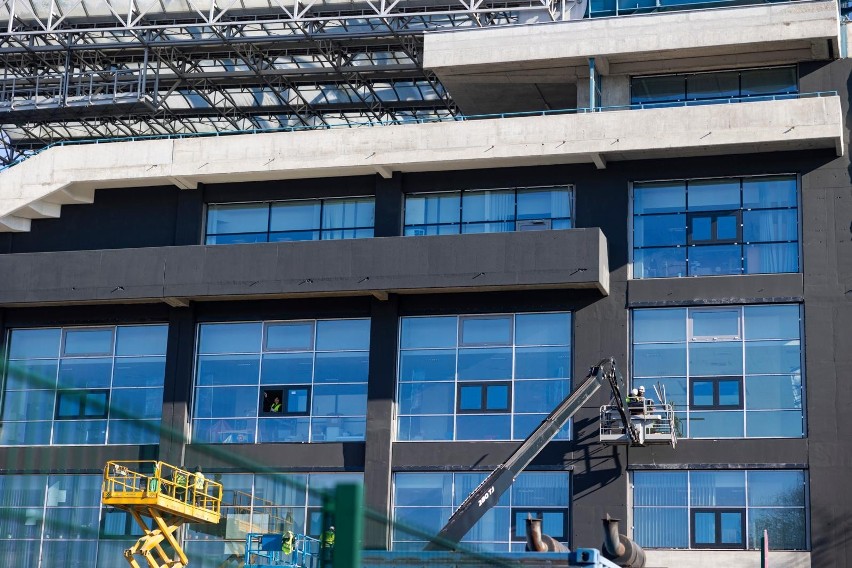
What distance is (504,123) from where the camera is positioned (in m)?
48.5

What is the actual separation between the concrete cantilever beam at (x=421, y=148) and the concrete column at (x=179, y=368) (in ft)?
18.2

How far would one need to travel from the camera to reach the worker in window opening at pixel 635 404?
44.6 meters

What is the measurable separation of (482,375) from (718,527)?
31.8 ft

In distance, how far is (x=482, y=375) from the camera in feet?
156

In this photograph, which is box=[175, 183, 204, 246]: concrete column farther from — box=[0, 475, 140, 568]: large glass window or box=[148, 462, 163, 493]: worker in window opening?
box=[0, 475, 140, 568]: large glass window

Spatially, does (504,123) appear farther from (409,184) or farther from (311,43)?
(311,43)

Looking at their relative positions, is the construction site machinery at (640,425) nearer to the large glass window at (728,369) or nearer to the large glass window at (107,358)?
the large glass window at (728,369)

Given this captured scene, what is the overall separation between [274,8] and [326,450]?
19.9 m

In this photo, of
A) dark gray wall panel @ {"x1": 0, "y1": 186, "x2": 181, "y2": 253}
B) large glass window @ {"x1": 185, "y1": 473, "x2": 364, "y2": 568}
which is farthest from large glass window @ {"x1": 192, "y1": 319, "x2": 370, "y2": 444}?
large glass window @ {"x1": 185, "y1": 473, "x2": 364, "y2": 568}

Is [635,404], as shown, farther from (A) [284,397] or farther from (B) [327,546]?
(B) [327,546]

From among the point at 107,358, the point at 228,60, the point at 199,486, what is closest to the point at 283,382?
the point at 107,358

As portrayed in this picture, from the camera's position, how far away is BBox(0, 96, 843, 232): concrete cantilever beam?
46.1 meters

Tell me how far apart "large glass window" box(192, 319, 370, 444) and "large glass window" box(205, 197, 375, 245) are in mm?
3516

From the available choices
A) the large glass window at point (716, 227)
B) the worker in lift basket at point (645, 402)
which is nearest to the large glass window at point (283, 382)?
the worker in lift basket at point (645, 402)
